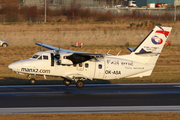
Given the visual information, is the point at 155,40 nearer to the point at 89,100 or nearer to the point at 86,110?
the point at 89,100

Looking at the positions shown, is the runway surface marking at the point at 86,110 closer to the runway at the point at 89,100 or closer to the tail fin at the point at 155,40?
the runway at the point at 89,100

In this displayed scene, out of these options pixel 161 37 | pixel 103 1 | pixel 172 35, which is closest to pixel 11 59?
pixel 161 37

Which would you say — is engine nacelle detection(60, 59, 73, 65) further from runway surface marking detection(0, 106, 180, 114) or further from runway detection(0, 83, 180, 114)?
runway surface marking detection(0, 106, 180, 114)

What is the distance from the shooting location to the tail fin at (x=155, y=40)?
2484 centimetres

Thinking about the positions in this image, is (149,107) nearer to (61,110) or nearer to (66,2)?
(61,110)

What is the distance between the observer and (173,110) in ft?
56.1

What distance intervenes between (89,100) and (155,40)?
9163 mm

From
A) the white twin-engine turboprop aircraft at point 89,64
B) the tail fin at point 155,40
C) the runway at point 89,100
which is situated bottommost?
the runway at point 89,100

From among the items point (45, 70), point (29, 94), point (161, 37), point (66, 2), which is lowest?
point (29, 94)

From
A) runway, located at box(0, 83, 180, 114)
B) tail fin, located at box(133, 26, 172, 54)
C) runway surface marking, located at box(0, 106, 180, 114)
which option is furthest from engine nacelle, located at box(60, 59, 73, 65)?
tail fin, located at box(133, 26, 172, 54)

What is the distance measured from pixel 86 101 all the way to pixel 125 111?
12.0ft

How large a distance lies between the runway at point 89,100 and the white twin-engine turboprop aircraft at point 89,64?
54.7 inches

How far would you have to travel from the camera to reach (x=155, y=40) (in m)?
24.9

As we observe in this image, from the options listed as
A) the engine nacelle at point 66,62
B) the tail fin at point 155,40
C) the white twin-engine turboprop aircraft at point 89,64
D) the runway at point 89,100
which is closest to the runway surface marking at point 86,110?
the runway at point 89,100
